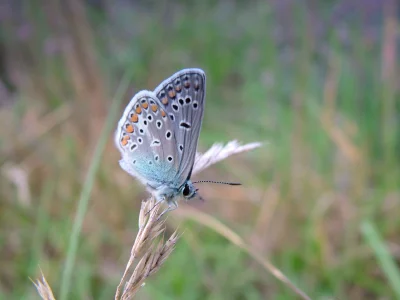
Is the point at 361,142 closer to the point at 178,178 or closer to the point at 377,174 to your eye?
the point at 377,174

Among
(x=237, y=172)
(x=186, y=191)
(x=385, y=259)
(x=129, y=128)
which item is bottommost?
(x=237, y=172)

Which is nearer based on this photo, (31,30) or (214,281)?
(214,281)

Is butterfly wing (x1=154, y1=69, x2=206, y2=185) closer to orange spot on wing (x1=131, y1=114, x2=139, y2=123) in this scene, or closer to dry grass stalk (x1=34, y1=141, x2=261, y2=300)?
orange spot on wing (x1=131, y1=114, x2=139, y2=123)

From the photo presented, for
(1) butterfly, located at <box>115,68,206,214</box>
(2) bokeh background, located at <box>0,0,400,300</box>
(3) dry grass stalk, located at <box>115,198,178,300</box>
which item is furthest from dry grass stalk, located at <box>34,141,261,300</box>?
(2) bokeh background, located at <box>0,0,400,300</box>

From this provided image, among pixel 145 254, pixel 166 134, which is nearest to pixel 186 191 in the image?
A: pixel 166 134

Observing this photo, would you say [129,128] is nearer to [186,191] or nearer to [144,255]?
[186,191]

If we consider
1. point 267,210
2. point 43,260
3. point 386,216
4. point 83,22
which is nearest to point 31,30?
point 83,22

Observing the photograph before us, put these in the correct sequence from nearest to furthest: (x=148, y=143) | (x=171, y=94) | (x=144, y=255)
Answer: (x=144, y=255)
(x=171, y=94)
(x=148, y=143)
